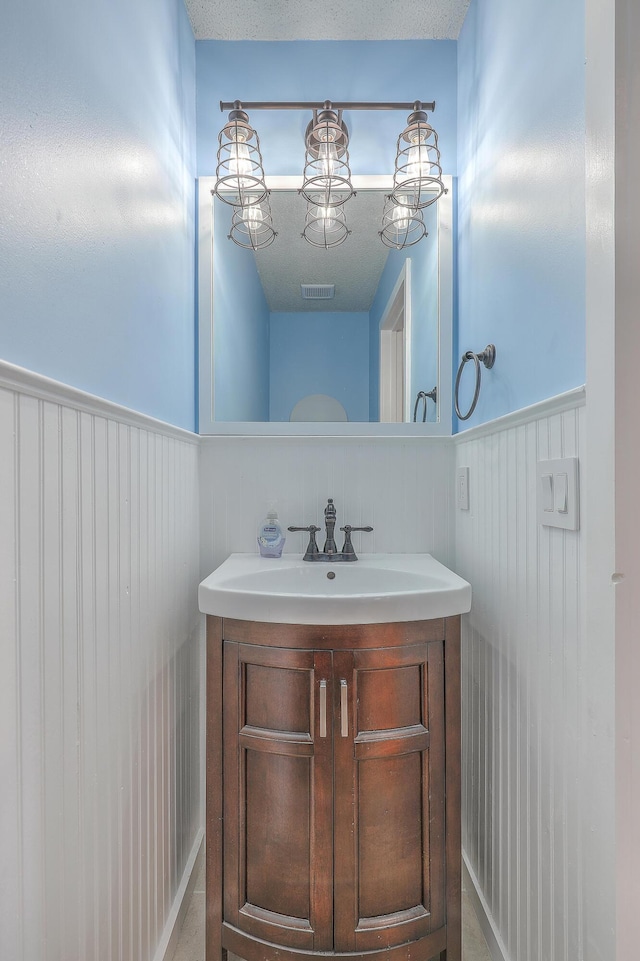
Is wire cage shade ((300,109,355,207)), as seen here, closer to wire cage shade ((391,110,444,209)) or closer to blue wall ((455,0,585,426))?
wire cage shade ((391,110,444,209))

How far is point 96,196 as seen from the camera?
908mm

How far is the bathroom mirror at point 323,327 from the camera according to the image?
1.69m

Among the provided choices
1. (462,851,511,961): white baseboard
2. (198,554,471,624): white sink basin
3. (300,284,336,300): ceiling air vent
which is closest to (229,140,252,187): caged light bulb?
(300,284,336,300): ceiling air vent

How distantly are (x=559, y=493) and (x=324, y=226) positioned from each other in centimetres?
118

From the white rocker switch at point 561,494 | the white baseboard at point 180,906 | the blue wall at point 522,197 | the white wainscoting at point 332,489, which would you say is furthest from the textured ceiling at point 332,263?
the white baseboard at point 180,906

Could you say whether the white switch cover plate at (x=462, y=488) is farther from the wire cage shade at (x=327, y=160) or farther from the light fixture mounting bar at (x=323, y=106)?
the light fixture mounting bar at (x=323, y=106)

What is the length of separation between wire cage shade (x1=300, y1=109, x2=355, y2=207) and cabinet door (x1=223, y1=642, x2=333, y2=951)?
4.41 feet

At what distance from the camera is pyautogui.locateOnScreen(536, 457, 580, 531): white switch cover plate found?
35.0 inches

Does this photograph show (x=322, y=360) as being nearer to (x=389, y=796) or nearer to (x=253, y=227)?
(x=253, y=227)

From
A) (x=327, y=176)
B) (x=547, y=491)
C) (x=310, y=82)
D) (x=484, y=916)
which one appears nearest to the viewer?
(x=547, y=491)

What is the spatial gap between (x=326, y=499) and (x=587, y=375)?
0.97 metres

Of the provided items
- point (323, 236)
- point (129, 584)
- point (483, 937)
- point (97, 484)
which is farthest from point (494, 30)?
point (483, 937)

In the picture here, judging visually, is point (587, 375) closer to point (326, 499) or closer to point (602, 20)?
point (602, 20)

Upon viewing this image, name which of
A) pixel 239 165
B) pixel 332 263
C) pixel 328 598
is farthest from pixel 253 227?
pixel 328 598
